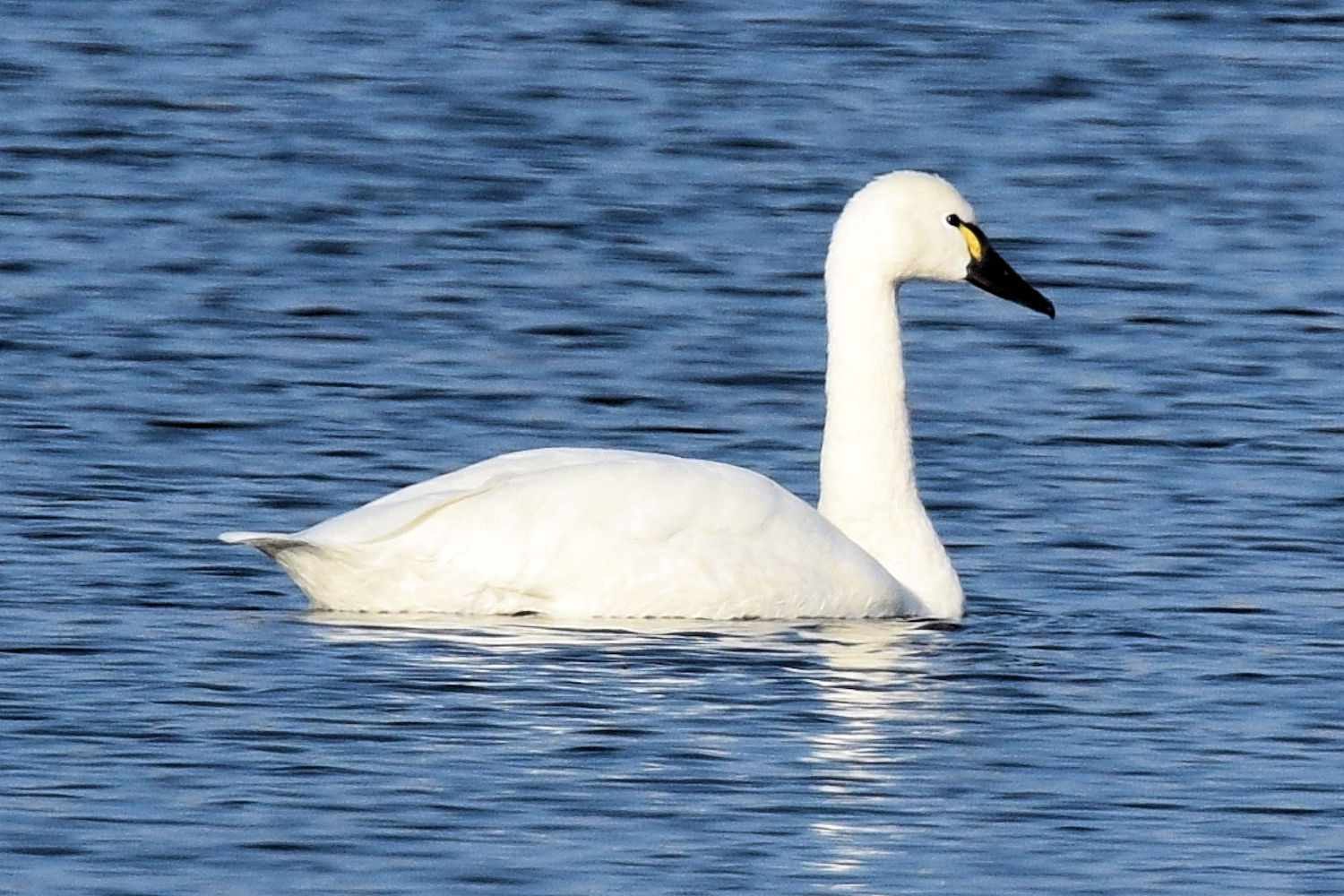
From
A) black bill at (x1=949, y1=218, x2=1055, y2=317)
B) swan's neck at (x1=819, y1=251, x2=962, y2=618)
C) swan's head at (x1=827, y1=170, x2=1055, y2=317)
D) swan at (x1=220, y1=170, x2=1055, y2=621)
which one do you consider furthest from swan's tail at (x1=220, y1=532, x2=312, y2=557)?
black bill at (x1=949, y1=218, x2=1055, y2=317)

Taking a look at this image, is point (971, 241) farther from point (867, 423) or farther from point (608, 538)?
point (608, 538)

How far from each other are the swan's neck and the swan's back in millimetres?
632

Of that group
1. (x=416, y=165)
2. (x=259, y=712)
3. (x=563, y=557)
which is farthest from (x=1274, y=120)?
(x=259, y=712)

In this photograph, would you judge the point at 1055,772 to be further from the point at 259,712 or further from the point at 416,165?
the point at 416,165

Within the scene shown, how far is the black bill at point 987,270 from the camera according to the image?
39.3 feet

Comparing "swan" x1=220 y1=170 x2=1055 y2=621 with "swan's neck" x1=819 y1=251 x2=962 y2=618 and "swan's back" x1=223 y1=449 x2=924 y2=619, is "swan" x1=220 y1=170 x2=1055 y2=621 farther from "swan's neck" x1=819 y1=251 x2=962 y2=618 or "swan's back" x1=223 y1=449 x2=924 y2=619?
"swan's neck" x1=819 y1=251 x2=962 y2=618

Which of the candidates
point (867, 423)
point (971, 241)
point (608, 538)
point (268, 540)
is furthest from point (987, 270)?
point (268, 540)

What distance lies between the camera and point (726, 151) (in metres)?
19.3

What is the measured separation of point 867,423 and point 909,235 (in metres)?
0.60

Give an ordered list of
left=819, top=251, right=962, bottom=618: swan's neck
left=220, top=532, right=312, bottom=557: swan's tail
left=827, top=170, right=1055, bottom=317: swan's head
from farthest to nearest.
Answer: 1. left=827, top=170, right=1055, bottom=317: swan's head
2. left=819, top=251, right=962, bottom=618: swan's neck
3. left=220, top=532, right=312, bottom=557: swan's tail

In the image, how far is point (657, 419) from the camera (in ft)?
45.8

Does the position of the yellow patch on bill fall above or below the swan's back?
above

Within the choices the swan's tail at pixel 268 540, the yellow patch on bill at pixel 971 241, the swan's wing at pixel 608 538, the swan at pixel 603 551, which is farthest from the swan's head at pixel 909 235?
the swan's tail at pixel 268 540

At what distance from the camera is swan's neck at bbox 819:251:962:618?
11.6 metres
